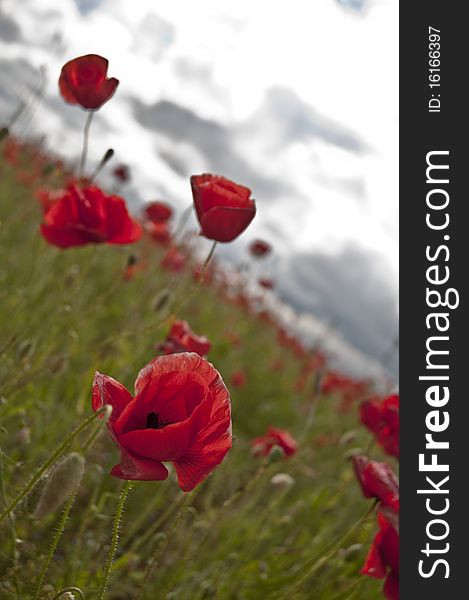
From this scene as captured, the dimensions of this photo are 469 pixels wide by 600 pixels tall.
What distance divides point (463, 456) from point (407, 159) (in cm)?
105

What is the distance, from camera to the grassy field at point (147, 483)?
1.99m

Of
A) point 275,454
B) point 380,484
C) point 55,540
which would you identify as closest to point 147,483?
point 275,454

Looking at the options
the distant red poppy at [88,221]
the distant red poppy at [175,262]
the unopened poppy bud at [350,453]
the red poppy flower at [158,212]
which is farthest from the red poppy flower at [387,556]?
the distant red poppy at [175,262]

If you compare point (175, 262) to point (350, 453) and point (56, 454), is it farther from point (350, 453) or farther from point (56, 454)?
point (56, 454)

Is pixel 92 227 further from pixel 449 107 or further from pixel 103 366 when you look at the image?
pixel 449 107

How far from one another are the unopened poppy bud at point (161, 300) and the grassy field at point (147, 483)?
11mm

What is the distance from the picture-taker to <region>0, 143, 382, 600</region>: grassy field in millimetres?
1987

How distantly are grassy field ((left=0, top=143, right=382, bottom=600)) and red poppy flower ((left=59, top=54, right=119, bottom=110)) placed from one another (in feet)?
1.67

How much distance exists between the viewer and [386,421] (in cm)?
224

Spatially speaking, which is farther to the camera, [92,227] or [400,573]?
[92,227]

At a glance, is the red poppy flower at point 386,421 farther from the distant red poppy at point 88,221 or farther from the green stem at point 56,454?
the green stem at point 56,454

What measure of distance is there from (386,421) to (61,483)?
1482 mm

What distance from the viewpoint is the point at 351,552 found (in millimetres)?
2205

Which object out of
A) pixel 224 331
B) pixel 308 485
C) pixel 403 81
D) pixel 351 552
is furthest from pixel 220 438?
pixel 224 331
